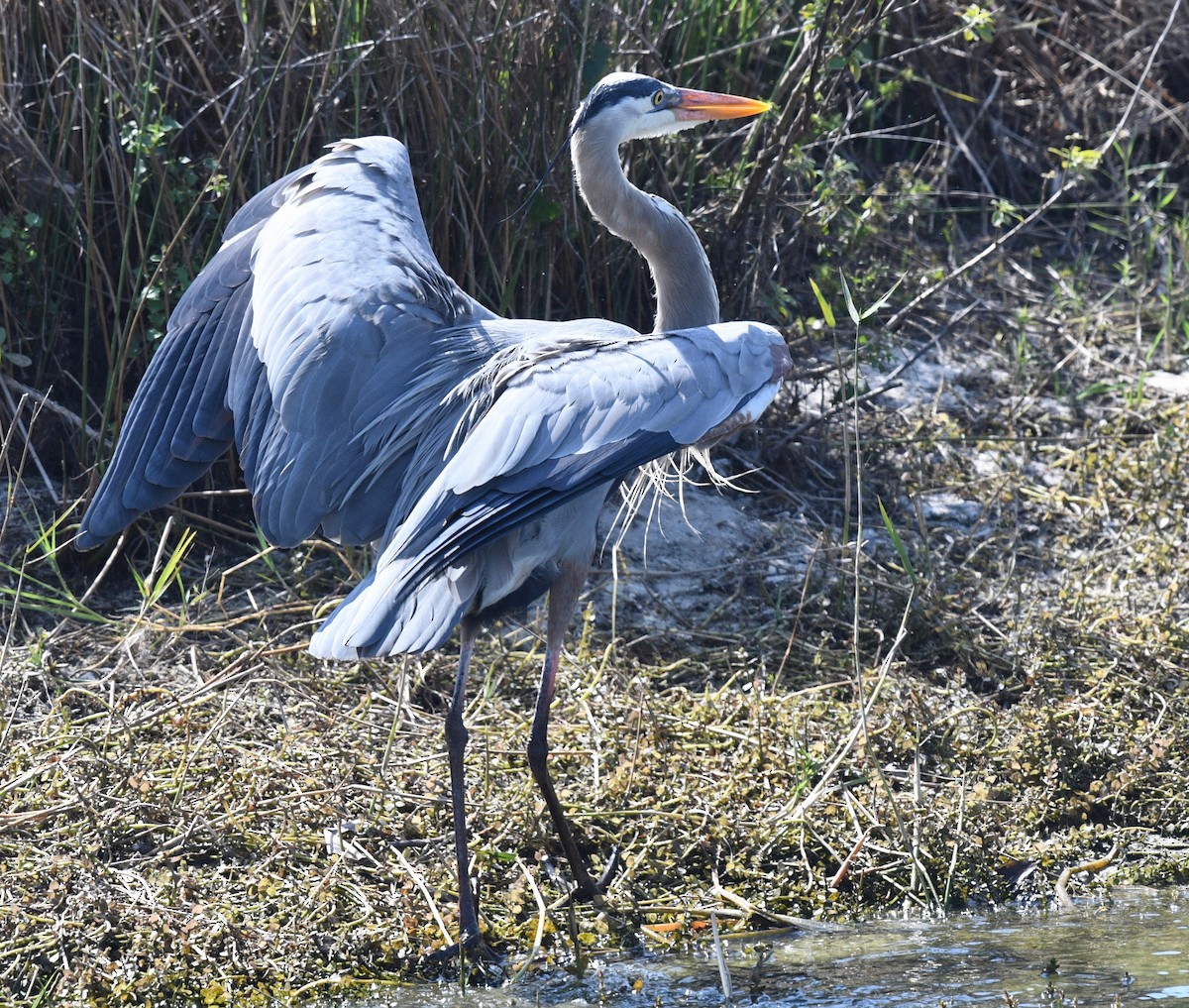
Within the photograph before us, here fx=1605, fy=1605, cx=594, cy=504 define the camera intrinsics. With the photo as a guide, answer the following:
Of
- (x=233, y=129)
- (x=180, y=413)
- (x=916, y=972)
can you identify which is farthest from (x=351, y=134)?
(x=916, y=972)

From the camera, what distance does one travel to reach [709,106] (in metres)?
4.50

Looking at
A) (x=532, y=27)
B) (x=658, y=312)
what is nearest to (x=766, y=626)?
(x=658, y=312)

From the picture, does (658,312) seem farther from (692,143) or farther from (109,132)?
(109,132)

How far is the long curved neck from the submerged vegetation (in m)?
0.50

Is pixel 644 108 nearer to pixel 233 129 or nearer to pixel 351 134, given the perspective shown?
pixel 351 134

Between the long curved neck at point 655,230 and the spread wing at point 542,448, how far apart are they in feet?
2.95

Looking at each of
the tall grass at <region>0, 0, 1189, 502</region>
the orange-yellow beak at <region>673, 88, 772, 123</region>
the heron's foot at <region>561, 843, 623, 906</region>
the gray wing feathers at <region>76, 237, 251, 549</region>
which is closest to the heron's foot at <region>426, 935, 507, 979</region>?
the heron's foot at <region>561, 843, 623, 906</region>

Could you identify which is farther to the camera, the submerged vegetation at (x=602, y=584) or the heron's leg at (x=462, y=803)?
the submerged vegetation at (x=602, y=584)

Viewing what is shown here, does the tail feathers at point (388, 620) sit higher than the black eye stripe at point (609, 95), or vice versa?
the black eye stripe at point (609, 95)

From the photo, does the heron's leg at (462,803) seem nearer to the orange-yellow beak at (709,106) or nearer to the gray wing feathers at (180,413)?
the gray wing feathers at (180,413)

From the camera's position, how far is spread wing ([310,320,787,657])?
3.23m

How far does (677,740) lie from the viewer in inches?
166

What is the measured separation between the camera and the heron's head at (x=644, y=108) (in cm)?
436

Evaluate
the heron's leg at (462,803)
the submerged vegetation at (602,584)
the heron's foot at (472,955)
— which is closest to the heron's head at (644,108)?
the submerged vegetation at (602,584)
